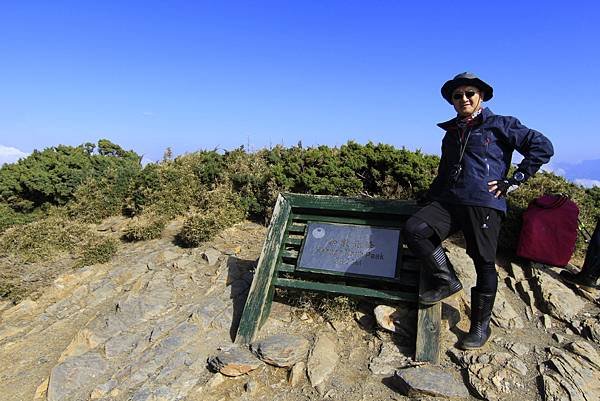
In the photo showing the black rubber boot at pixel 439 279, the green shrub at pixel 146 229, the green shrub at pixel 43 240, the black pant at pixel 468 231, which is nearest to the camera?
the black pant at pixel 468 231

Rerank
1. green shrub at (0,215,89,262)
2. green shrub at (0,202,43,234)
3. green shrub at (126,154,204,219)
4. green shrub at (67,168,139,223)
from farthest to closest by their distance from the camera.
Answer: green shrub at (0,202,43,234) → green shrub at (67,168,139,223) → green shrub at (126,154,204,219) → green shrub at (0,215,89,262)

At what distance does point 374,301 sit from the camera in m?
4.67

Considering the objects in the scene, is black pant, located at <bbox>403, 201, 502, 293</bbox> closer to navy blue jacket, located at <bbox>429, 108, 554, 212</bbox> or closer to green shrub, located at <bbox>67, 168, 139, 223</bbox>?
navy blue jacket, located at <bbox>429, 108, 554, 212</bbox>

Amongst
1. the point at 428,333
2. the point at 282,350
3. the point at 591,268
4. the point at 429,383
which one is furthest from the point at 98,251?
the point at 591,268

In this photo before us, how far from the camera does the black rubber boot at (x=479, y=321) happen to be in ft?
12.9

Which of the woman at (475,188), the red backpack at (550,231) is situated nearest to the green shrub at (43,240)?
the woman at (475,188)

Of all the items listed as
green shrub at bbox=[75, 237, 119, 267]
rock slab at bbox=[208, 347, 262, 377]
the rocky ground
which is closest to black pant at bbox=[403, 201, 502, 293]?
the rocky ground

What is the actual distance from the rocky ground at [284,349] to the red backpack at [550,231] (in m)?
0.22

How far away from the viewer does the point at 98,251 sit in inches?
270

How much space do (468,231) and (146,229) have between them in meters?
5.33

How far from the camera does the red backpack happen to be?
15.6ft

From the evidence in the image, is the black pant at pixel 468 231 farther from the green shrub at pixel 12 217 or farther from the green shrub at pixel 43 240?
the green shrub at pixel 12 217

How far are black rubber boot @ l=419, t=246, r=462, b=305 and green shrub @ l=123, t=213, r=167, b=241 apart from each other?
4824 millimetres

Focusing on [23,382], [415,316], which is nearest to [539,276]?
[415,316]
